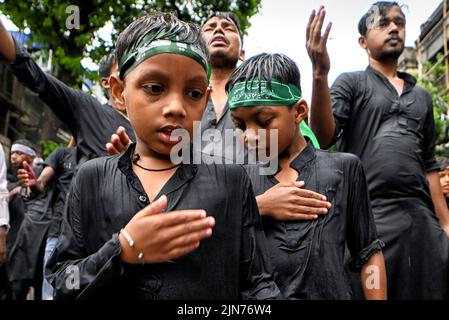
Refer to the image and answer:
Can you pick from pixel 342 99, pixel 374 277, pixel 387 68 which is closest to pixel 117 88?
pixel 374 277

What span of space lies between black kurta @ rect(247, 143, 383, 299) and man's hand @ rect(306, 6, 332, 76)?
545 millimetres

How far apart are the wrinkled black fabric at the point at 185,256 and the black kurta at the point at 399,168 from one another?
1752 millimetres

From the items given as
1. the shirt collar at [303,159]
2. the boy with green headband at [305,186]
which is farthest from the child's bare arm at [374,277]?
the shirt collar at [303,159]

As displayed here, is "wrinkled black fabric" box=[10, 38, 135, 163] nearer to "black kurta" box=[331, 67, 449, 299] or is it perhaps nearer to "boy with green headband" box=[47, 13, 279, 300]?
"black kurta" box=[331, 67, 449, 299]

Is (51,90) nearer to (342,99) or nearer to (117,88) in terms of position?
(117,88)

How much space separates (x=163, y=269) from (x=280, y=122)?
37.5 inches

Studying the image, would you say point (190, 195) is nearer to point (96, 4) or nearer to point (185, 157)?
point (185, 157)

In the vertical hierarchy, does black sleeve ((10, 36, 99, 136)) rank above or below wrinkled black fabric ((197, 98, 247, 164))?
above

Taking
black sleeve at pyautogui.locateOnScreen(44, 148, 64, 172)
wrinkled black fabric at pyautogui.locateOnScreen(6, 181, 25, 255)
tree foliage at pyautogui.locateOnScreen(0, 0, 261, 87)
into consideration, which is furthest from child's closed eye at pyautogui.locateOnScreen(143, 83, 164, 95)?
tree foliage at pyautogui.locateOnScreen(0, 0, 261, 87)

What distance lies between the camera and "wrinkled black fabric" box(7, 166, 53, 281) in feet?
22.9

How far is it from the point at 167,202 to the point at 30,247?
5.72m

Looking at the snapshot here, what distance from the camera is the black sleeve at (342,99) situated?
3.56 metres
